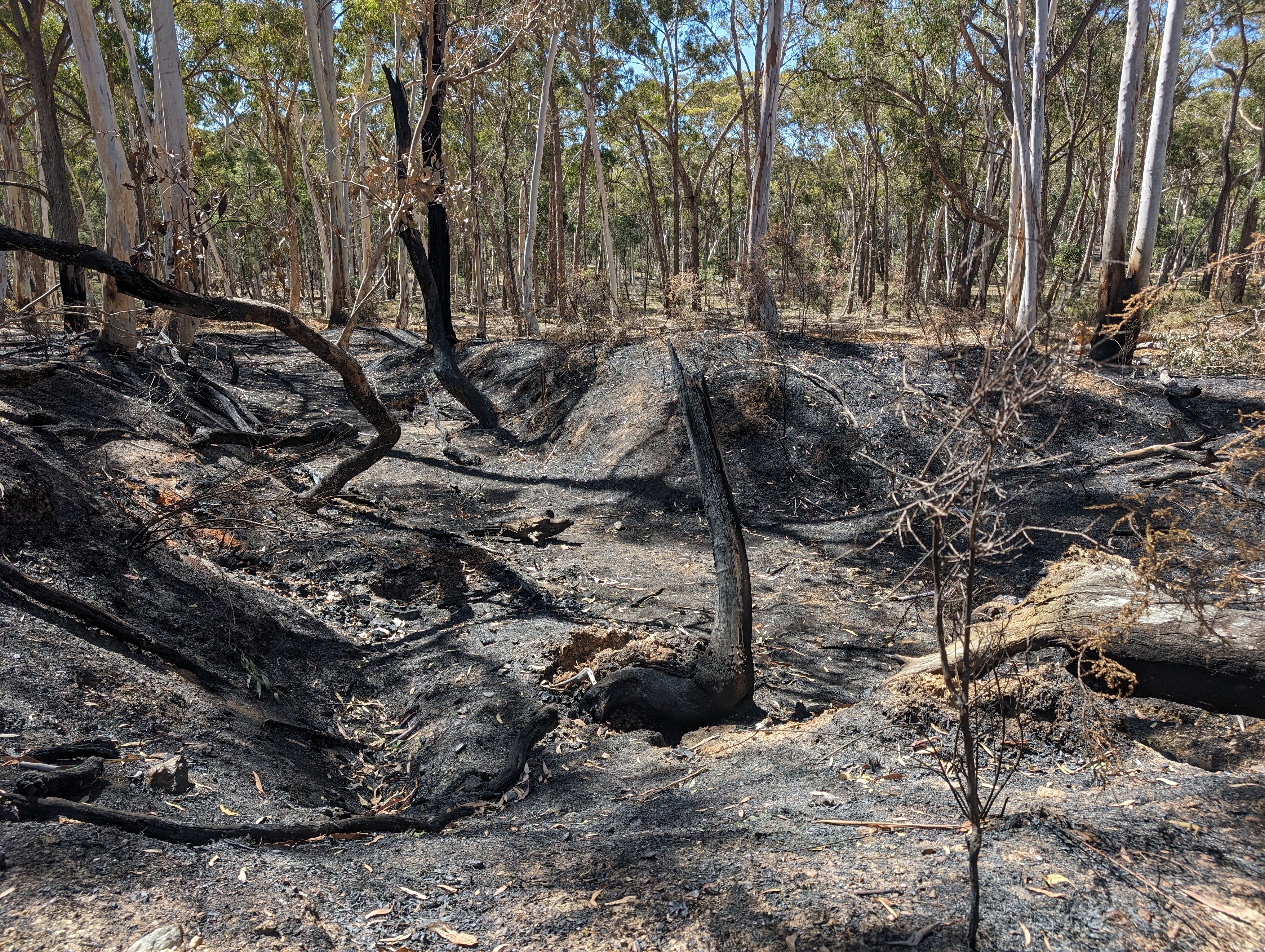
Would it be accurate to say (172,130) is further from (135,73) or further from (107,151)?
(135,73)

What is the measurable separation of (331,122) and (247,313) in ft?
42.9

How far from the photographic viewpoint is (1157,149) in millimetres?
10242

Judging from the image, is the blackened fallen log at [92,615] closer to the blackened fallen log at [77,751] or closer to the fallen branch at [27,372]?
the blackened fallen log at [77,751]

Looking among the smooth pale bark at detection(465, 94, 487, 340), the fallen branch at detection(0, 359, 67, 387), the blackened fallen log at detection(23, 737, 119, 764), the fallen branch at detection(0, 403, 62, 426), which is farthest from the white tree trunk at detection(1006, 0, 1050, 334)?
the fallen branch at detection(0, 359, 67, 387)

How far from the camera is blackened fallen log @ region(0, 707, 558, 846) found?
2498mm

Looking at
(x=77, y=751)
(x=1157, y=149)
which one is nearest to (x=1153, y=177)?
(x=1157, y=149)

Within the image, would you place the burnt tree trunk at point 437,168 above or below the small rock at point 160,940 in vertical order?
above

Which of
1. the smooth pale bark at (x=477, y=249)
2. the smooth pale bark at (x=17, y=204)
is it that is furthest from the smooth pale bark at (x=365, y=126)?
the smooth pale bark at (x=17, y=204)

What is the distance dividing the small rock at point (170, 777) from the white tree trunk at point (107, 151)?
24.5 feet

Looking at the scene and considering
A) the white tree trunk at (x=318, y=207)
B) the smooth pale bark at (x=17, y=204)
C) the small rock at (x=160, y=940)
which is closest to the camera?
the small rock at (x=160, y=940)

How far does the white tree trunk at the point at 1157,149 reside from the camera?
10.1 m

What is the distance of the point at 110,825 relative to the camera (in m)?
2.51

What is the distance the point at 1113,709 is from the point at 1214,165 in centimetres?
4082

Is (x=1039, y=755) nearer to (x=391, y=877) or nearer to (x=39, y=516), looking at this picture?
(x=391, y=877)
